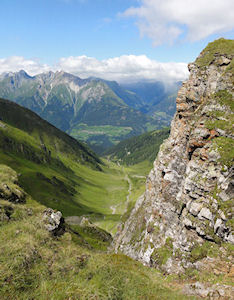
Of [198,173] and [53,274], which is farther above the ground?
[198,173]

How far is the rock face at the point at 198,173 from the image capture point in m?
28.3

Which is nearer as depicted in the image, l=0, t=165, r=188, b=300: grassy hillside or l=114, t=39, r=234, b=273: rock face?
l=0, t=165, r=188, b=300: grassy hillside

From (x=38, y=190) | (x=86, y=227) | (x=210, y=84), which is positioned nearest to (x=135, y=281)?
(x=210, y=84)

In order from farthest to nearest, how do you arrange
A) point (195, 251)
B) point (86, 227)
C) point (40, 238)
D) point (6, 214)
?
1. point (86, 227)
2. point (195, 251)
3. point (6, 214)
4. point (40, 238)

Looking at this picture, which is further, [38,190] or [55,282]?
[38,190]

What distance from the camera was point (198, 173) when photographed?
33.7 metres

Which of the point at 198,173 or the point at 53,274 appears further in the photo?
the point at 198,173

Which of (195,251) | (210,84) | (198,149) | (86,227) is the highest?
(210,84)

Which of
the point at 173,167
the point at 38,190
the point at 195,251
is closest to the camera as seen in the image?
the point at 195,251

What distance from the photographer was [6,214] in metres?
20.3

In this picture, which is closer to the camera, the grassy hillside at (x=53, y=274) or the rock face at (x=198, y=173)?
the grassy hillside at (x=53, y=274)

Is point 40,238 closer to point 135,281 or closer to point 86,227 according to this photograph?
point 135,281

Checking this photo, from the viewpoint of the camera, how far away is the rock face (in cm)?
2834

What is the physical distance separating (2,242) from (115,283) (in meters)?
8.54
